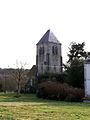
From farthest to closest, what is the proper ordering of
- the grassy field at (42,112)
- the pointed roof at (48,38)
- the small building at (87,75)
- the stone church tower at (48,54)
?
the pointed roof at (48,38), the stone church tower at (48,54), the small building at (87,75), the grassy field at (42,112)

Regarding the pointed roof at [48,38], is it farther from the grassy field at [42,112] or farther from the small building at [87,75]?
the grassy field at [42,112]

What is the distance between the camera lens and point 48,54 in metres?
111

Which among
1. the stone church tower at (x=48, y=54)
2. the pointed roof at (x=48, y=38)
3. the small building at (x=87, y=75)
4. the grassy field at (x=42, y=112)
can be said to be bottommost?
the grassy field at (x=42, y=112)

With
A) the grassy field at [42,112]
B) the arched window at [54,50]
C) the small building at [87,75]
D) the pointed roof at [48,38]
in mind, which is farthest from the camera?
the arched window at [54,50]

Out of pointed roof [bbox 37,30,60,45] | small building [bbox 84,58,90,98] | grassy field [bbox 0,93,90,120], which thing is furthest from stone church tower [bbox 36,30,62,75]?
grassy field [bbox 0,93,90,120]

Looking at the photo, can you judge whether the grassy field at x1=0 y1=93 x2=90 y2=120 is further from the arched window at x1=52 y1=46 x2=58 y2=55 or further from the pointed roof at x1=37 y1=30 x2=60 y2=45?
the arched window at x1=52 y1=46 x2=58 y2=55

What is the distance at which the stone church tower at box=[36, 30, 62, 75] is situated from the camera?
110 meters

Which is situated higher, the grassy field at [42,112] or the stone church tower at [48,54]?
the stone church tower at [48,54]

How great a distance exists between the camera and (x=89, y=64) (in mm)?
55438

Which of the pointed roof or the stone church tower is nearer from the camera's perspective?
the stone church tower

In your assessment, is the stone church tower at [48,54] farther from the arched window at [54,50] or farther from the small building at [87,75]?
the small building at [87,75]

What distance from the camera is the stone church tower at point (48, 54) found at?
360 feet

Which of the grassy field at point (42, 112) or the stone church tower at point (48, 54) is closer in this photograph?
the grassy field at point (42, 112)

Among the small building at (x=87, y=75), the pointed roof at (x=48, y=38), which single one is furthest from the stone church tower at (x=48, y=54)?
the small building at (x=87, y=75)
